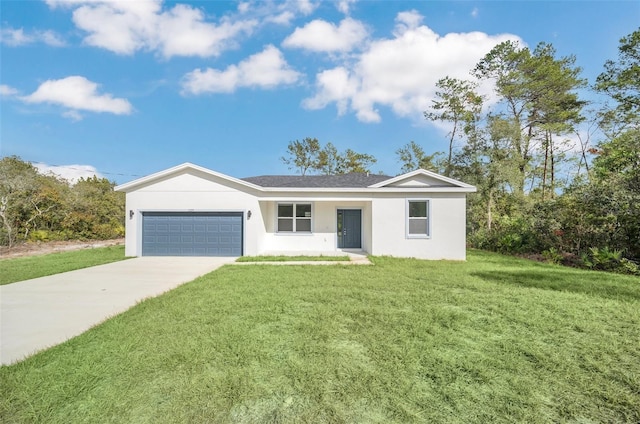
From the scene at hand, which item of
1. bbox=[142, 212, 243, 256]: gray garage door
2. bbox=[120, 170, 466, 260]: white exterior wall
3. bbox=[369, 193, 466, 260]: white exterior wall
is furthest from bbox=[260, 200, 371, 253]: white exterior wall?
bbox=[142, 212, 243, 256]: gray garage door

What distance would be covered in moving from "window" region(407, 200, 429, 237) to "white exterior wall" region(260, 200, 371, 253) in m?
2.20

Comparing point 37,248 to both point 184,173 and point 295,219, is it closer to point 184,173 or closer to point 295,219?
point 184,173

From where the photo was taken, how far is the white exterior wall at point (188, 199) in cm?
1180

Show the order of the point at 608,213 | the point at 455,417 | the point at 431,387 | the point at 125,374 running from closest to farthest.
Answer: the point at 455,417 < the point at 431,387 < the point at 125,374 < the point at 608,213

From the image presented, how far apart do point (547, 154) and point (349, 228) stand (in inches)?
740

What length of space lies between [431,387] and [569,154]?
87.5ft

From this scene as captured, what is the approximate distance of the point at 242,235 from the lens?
11.8m

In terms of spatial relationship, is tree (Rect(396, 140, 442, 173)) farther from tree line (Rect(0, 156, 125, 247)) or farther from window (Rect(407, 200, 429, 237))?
tree line (Rect(0, 156, 125, 247))

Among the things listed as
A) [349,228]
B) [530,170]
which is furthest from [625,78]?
[349,228]

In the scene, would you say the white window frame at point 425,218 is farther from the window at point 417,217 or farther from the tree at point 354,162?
the tree at point 354,162

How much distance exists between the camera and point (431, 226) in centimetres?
1142

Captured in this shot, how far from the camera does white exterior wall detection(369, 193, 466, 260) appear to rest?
37.1ft

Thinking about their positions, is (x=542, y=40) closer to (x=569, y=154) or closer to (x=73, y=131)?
(x=569, y=154)

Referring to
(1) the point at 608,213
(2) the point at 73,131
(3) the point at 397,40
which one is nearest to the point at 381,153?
(3) the point at 397,40
